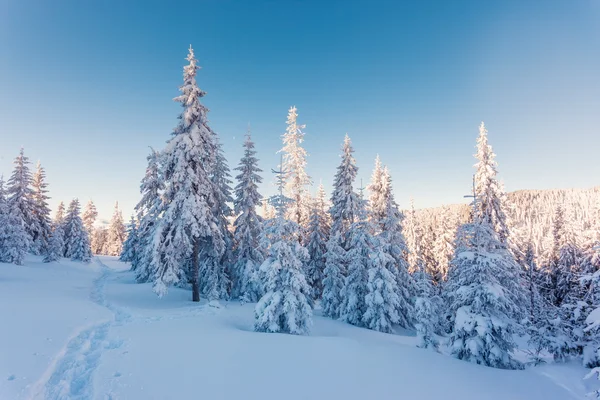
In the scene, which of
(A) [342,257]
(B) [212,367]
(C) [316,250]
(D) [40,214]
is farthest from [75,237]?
(B) [212,367]

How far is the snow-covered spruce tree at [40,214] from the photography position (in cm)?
4088

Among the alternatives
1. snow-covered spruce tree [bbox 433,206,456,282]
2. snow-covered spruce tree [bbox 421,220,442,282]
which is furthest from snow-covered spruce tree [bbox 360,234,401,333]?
snow-covered spruce tree [bbox 421,220,442,282]

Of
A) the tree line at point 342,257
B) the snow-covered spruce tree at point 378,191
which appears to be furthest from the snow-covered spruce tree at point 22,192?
the snow-covered spruce tree at point 378,191

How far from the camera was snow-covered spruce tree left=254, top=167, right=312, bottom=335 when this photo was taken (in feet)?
48.2

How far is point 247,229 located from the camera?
76.2ft

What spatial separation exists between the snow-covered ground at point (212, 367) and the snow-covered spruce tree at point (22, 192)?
31.2 m

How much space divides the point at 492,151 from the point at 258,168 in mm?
19763

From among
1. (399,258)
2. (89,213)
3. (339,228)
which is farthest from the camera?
(89,213)

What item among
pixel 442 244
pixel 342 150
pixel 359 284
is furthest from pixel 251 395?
pixel 442 244

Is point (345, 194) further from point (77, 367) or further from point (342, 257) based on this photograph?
point (77, 367)

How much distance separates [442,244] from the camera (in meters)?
38.2

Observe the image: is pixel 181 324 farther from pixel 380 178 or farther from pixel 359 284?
pixel 380 178

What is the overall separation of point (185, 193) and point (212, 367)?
1295cm

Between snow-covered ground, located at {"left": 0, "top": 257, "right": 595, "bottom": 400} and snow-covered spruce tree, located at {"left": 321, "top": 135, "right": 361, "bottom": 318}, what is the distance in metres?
9.82
